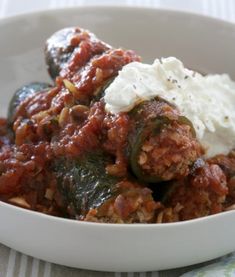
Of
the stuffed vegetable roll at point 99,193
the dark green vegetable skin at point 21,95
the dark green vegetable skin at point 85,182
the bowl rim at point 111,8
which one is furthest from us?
the bowl rim at point 111,8

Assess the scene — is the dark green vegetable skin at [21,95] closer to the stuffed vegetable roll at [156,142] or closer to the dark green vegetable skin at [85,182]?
the dark green vegetable skin at [85,182]

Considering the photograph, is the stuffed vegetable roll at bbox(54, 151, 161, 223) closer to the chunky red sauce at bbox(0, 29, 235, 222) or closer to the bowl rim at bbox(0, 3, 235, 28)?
the chunky red sauce at bbox(0, 29, 235, 222)

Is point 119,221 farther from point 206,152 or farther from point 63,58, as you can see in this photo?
point 63,58

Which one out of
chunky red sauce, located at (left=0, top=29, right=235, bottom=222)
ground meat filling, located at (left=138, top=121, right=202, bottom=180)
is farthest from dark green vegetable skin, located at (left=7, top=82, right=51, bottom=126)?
ground meat filling, located at (left=138, top=121, right=202, bottom=180)

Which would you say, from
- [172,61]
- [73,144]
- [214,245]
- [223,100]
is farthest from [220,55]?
[214,245]

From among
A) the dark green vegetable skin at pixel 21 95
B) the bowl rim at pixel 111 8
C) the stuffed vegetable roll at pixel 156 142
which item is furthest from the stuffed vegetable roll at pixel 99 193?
the bowl rim at pixel 111 8

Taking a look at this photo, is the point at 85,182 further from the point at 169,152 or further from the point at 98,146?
the point at 169,152

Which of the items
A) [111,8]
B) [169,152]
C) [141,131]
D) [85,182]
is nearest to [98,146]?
[85,182]
